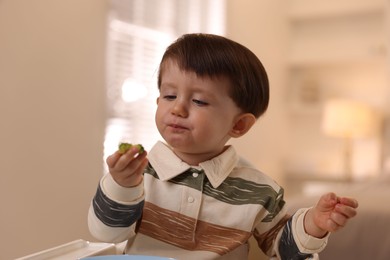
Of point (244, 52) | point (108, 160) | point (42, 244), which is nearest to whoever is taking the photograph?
point (108, 160)

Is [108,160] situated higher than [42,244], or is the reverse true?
[108,160]

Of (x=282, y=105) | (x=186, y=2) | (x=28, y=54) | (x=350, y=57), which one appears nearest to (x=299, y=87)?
(x=282, y=105)

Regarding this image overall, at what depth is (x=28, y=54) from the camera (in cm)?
212

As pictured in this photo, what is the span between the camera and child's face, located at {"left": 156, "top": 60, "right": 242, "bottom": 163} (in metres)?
0.95

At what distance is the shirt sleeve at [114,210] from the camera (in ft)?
2.78

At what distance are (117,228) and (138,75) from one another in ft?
6.91

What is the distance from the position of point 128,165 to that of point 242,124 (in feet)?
1.10

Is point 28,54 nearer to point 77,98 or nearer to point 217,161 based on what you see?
point 77,98

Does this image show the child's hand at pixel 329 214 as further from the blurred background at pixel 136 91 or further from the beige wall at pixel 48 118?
the beige wall at pixel 48 118

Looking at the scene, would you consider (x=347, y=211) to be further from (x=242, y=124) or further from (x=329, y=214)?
(x=242, y=124)

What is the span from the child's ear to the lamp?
299cm

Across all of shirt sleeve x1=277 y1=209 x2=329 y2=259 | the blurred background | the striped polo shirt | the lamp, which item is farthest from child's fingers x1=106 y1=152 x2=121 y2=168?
the lamp

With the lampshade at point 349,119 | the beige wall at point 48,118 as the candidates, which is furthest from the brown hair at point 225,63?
the lampshade at point 349,119

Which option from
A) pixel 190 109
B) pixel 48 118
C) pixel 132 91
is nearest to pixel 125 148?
pixel 190 109
